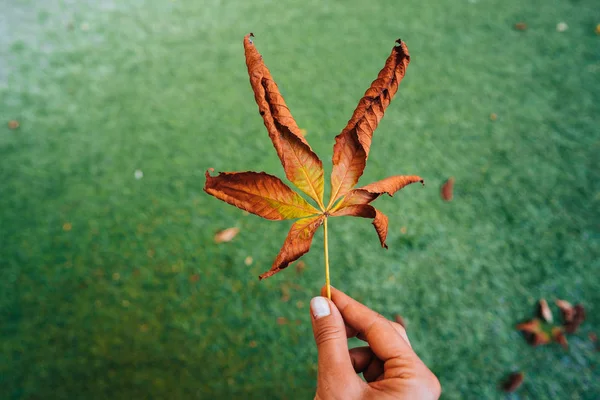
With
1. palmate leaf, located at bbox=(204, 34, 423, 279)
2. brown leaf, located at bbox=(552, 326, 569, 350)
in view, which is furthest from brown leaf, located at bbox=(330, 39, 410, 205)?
brown leaf, located at bbox=(552, 326, 569, 350)

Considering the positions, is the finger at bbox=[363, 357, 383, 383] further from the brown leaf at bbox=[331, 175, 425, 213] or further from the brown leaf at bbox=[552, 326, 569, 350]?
the brown leaf at bbox=[552, 326, 569, 350]

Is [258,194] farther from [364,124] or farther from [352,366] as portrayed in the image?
[352,366]

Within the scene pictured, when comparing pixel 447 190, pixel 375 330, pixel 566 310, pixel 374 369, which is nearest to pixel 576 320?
pixel 566 310

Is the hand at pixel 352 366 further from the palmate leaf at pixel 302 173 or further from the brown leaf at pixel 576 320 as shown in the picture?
the brown leaf at pixel 576 320

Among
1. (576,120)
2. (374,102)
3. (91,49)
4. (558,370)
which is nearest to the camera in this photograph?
(374,102)

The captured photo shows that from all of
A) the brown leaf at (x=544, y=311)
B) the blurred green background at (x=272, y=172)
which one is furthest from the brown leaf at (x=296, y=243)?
the brown leaf at (x=544, y=311)

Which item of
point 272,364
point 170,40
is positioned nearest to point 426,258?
point 272,364

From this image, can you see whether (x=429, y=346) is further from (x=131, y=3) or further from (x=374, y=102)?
(x=131, y=3)
